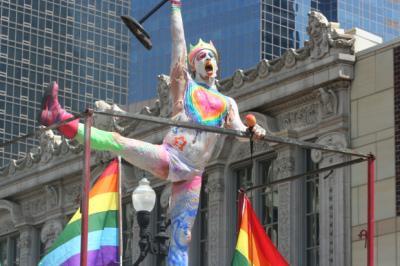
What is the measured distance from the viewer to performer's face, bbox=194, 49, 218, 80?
2506cm

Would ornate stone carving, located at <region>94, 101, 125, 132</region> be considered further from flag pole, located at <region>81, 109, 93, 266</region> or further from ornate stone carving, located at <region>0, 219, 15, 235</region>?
flag pole, located at <region>81, 109, 93, 266</region>

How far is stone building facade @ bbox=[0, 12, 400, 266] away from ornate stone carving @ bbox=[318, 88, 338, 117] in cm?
2

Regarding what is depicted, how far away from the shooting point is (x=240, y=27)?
96.4 meters

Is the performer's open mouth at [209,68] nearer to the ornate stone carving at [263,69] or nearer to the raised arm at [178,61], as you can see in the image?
the raised arm at [178,61]

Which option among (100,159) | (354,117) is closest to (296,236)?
(354,117)

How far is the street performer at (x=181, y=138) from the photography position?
23.6 m

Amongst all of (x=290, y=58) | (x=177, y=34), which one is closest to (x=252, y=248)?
(x=177, y=34)

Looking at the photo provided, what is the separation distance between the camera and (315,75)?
1591 inches

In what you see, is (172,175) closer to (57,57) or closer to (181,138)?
(181,138)

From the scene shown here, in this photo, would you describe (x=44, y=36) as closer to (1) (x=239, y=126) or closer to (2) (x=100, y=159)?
(2) (x=100, y=159)

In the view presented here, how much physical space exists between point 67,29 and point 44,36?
2.15 m

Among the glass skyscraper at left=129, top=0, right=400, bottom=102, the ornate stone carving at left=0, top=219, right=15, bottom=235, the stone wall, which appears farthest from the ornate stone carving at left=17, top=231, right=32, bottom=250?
the glass skyscraper at left=129, top=0, right=400, bottom=102

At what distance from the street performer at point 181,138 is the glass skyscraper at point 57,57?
6811 centimetres

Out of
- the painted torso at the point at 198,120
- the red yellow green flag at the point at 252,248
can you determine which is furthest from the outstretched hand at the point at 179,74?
the red yellow green flag at the point at 252,248
